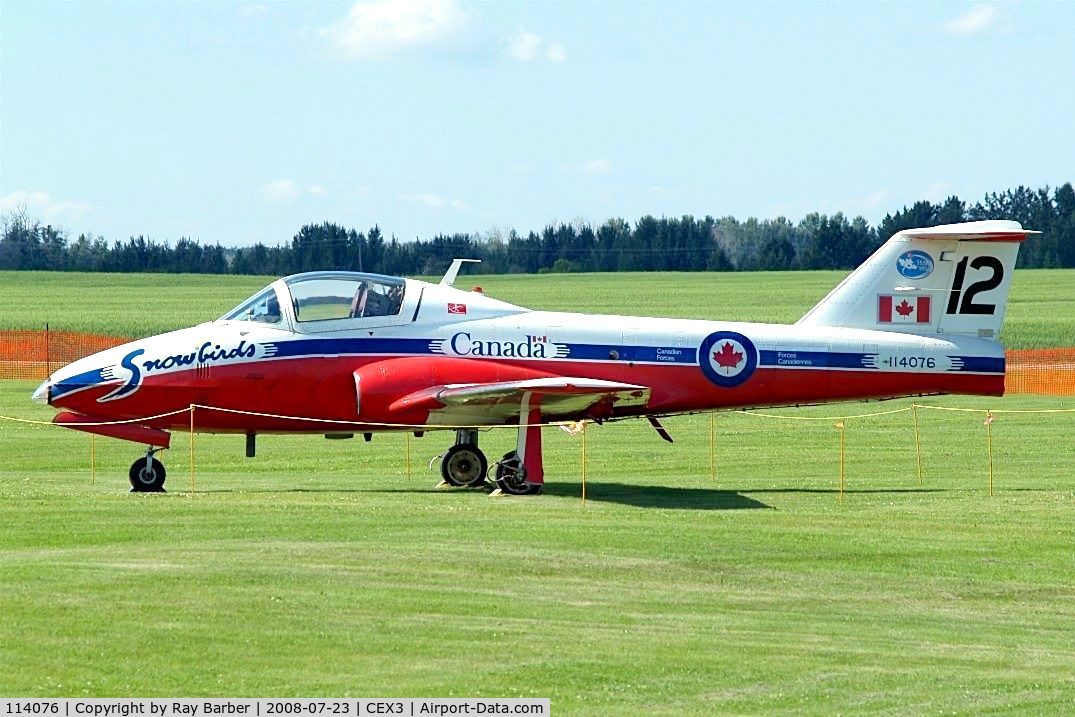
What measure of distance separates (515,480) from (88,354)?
1456 inches

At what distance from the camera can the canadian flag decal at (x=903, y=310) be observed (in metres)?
23.8

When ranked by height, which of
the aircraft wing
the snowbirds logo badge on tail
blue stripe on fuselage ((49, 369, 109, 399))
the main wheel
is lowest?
the main wheel

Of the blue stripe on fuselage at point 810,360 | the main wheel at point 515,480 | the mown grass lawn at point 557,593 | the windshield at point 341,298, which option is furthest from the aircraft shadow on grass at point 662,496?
the windshield at point 341,298

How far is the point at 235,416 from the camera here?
74.7ft

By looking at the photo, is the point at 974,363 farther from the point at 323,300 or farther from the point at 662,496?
the point at 323,300

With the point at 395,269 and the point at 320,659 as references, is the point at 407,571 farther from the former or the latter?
the point at 395,269

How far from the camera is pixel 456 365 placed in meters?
22.7

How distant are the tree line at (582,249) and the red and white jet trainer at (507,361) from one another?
91947 millimetres

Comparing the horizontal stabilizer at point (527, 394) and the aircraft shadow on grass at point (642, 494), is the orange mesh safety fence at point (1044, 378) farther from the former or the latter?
the horizontal stabilizer at point (527, 394)

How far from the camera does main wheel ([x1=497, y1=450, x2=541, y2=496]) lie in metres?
22.5

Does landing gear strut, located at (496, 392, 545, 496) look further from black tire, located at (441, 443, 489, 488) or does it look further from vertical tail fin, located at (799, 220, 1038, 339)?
vertical tail fin, located at (799, 220, 1038, 339)

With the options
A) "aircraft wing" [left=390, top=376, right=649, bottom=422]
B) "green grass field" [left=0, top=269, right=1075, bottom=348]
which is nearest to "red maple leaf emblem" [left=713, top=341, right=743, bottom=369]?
"aircraft wing" [left=390, top=376, right=649, bottom=422]

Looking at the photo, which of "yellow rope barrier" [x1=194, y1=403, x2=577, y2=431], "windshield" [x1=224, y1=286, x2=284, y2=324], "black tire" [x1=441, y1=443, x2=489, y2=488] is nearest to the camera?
"yellow rope barrier" [x1=194, y1=403, x2=577, y2=431]

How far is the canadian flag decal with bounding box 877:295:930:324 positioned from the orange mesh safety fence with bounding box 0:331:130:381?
3472 centimetres
